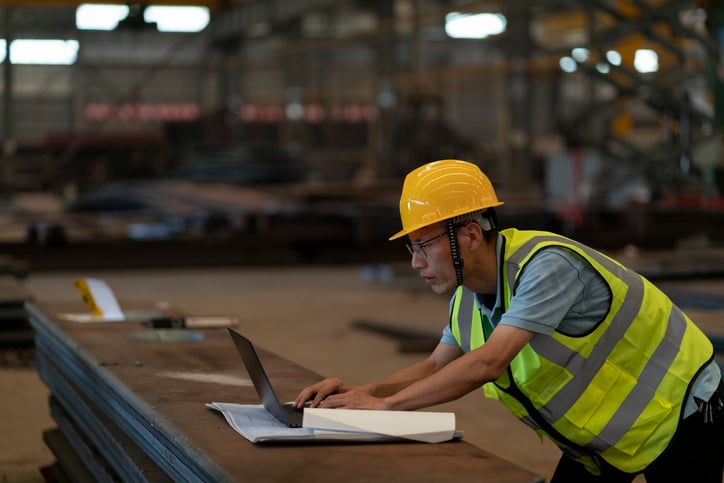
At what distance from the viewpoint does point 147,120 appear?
34125mm

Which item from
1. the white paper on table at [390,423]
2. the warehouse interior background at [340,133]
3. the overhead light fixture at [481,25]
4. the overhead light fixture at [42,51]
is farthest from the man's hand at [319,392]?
the overhead light fixture at [42,51]

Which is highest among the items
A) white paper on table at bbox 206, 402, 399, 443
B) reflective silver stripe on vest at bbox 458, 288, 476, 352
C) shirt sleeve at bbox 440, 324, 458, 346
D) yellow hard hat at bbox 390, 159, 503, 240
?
yellow hard hat at bbox 390, 159, 503, 240

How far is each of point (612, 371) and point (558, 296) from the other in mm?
233

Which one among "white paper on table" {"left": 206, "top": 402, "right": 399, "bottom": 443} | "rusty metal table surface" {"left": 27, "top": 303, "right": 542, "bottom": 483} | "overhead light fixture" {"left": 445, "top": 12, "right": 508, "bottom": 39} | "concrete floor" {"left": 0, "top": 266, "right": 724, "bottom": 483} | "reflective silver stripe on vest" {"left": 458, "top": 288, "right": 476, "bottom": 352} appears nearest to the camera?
"rusty metal table surface" {"left": 27, "top": 303, "right": 542, "bottom": 483}

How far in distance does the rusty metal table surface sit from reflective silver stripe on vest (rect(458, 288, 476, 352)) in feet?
1.42

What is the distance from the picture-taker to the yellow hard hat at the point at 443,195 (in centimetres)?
245

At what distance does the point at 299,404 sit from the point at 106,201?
13866 mm

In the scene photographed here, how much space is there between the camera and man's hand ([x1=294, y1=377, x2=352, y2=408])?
8.36ft

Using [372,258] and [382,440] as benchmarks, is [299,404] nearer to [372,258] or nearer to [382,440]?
[382,440]

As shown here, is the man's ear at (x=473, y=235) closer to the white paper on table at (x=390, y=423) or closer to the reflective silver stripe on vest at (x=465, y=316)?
the reflective silver stripe on vest at (x=465, y=316)

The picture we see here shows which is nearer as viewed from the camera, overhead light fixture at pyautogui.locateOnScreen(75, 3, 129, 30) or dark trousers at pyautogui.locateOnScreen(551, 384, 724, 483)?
dark trousers at pyautogui.locateOnScreen(551, 384, 724, 483)

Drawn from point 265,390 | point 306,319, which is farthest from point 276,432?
point 306,319

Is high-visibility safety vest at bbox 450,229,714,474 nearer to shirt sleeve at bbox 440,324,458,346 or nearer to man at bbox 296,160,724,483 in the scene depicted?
man at bbox 296,160,724,483

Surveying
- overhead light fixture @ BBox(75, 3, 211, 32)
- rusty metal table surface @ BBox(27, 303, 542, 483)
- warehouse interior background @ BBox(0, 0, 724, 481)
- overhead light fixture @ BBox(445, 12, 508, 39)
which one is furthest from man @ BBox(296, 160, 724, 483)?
overhead light fixture @ BBox(75, 3, 211, 32)
